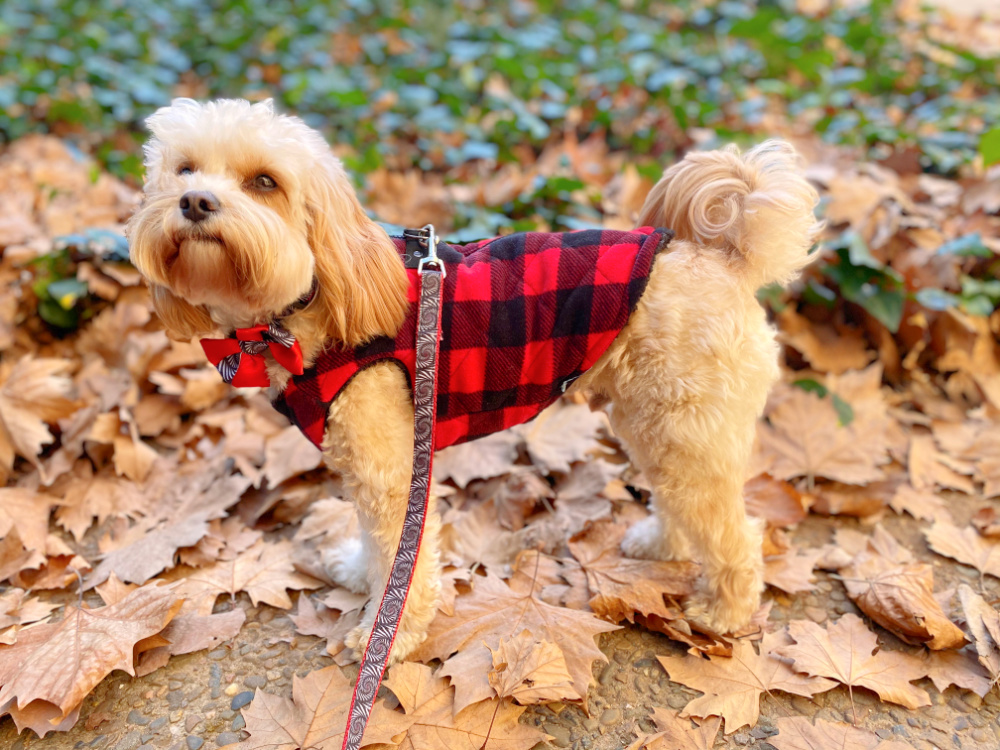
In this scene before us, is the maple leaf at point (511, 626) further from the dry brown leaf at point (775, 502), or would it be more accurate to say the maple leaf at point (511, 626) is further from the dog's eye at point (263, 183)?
the dog's eye at point (263, 183)

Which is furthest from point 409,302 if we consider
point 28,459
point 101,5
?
point 101,5

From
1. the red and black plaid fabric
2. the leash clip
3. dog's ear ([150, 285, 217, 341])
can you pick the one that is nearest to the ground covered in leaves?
the red and black plaid fabric

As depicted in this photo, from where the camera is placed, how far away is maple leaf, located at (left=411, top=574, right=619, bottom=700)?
8.56 ft

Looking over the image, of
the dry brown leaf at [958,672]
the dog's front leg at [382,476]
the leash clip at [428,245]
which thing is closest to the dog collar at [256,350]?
the dog's front leg at [382,476]

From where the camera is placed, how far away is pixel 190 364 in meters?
4.16

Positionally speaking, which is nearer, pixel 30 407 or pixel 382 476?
pixel 382 476

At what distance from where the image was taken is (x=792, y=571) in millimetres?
3072

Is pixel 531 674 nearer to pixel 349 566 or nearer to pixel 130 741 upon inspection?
pixel 349 566

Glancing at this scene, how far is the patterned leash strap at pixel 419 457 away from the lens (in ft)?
7.63

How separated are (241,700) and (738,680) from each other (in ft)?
6.12

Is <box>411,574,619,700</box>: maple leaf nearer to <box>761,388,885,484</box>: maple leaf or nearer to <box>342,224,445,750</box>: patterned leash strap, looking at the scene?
<box>342,224,445,750</box>: patterned leash strap

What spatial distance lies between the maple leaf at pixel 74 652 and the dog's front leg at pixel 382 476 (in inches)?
31.2

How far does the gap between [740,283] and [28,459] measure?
3.64 meters

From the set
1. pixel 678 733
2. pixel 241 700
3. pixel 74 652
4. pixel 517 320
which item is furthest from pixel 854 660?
pixel 74 652
